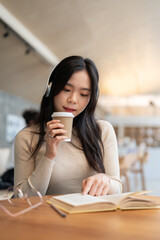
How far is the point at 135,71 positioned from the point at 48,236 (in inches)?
383

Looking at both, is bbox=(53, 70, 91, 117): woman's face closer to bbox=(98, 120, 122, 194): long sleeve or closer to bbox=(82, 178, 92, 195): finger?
bbox=(98, 120, 122, 194): long sleeve

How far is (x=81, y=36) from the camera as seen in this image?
21.5ft

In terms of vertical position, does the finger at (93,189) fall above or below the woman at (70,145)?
below

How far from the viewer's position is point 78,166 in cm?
154

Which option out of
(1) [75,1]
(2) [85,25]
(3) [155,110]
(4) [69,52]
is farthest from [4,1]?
(3) [155,110]

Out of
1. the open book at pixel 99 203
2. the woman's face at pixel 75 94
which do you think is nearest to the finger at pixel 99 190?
the open book at pixel 99 203

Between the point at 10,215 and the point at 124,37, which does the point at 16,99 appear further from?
the point at 10,215

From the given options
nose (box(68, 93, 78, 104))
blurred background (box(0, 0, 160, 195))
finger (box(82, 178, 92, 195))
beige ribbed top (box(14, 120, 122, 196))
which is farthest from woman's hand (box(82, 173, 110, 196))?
blurred background (box(0, 0, 160, 195))

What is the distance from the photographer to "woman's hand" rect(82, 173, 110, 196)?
1.16 meters

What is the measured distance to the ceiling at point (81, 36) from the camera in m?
5.24

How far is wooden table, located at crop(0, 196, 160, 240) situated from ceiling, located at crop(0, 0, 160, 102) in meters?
3.95

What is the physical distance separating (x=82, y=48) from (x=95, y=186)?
6.19 metres

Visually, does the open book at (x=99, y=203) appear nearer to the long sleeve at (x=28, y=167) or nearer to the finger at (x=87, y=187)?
the finger at (x=87, y=187)

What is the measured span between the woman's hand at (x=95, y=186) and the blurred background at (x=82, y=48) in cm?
173
